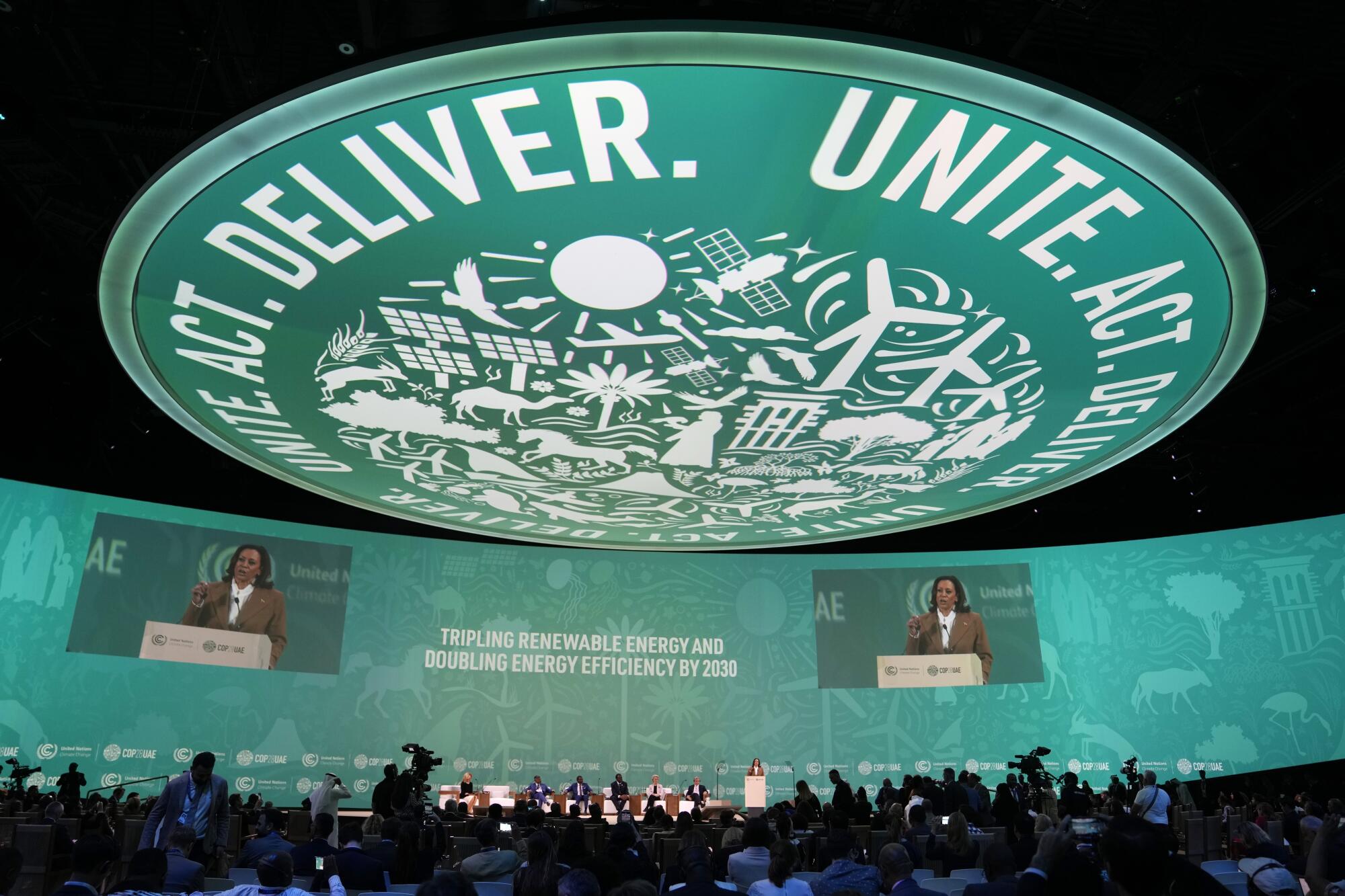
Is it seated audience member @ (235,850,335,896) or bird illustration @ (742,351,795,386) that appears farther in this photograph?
bird illustration @ (742,351,795,386)

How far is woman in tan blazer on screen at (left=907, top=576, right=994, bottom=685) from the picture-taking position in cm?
1970

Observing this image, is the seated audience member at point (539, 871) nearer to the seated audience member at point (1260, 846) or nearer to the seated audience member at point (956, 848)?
the seated audience member at point (1260, 846)

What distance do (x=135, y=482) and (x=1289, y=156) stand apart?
19171 millimetres

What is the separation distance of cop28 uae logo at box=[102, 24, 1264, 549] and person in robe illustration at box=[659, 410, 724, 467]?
0.15 feet

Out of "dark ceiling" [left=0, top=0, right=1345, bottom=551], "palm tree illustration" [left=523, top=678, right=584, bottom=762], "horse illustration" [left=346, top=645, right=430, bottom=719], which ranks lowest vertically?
"palm tree illustration" [left=523, top=678, right=584, bottom=762]

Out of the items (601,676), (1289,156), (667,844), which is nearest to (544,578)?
(601,676)

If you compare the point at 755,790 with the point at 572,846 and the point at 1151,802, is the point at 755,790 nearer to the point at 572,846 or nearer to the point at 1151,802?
the point at 1151,802

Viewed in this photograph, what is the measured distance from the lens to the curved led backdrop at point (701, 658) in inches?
666

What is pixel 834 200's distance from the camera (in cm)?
607

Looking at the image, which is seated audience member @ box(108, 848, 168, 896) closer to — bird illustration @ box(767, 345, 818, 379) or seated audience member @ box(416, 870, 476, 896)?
seated audience member @ box(416, 870, 476, 896)

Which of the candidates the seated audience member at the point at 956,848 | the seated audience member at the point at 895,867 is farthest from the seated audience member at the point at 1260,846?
the seated audience member at the point at 956,848

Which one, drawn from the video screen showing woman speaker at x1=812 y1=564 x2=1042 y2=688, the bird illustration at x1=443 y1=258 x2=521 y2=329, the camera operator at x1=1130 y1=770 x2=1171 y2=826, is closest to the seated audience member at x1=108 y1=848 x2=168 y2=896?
the bird illustration at x1=443 y1=258 x2=521 y2=329

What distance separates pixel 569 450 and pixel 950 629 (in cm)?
1164

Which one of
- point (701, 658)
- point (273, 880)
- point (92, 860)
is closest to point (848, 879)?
point (273, 880)
